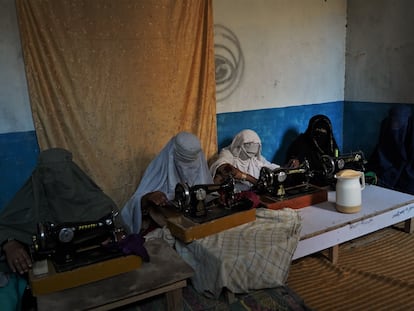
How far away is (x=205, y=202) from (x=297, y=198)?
0.73 metres

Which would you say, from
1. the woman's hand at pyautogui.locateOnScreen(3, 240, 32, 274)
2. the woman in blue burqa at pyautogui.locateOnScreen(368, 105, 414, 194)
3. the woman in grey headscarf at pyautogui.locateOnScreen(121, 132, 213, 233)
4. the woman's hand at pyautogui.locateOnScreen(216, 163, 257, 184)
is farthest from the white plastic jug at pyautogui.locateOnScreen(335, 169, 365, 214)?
the woman's hand at pyautogui.locateOnScreen(3, 240, 32, 274)

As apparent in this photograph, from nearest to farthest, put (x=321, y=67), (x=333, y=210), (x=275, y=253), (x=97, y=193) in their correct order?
(x=275, y=253), (x=97, y=193), (x=333, y=210), (x=321, y=67)

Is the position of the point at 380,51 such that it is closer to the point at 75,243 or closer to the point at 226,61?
the point at 226,61

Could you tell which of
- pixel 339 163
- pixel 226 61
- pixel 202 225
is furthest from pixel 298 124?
pixel 202 225

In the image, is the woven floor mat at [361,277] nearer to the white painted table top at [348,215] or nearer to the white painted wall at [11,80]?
the white painted table top at [348,215]

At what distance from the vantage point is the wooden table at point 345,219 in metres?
2.47

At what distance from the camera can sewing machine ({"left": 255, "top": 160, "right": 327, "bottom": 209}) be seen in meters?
2.77

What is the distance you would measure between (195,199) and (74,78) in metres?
1.52

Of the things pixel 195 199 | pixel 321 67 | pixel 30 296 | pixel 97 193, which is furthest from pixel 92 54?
pixel 321 67

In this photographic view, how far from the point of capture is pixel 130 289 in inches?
69.6

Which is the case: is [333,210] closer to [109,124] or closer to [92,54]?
[109,124]

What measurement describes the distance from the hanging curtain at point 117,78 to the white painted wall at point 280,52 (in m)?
0.31

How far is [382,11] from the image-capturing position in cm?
430

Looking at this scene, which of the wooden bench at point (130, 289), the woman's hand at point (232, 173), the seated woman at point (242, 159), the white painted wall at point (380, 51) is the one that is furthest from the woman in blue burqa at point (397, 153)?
the wooden bench at point (130, 289)
